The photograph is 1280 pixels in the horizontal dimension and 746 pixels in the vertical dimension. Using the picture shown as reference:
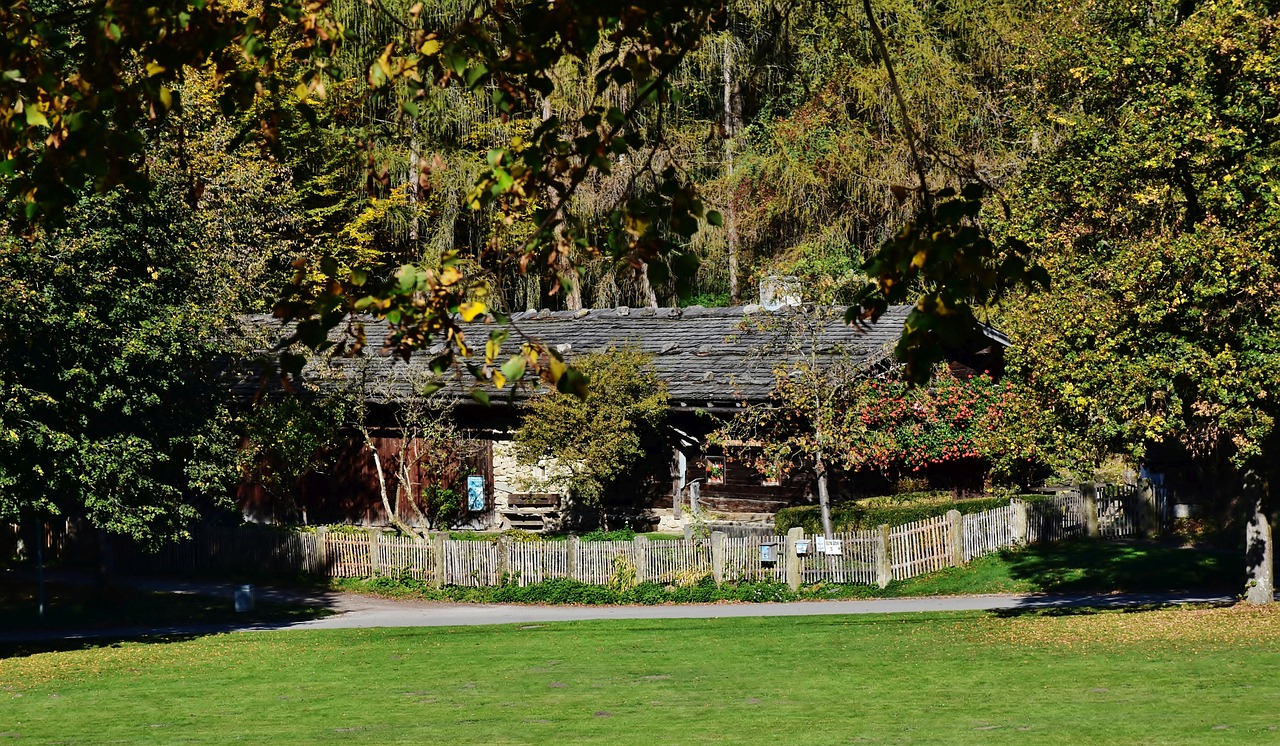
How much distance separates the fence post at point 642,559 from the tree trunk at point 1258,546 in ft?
36.5

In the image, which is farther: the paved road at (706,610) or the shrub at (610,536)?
the shrub at (610,536)

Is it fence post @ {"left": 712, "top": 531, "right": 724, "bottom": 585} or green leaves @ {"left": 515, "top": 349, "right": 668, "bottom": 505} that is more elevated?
green leaves @ {"left": 515, "top": 349, "right": 668, "bottom": 505}

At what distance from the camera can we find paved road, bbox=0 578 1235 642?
2512 cm

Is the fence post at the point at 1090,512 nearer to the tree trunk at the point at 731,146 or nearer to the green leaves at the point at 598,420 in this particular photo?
the green leaves at the point at 598,420

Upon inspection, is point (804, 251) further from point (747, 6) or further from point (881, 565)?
point (881, 565)

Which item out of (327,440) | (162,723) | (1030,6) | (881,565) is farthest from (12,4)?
(1030,6)

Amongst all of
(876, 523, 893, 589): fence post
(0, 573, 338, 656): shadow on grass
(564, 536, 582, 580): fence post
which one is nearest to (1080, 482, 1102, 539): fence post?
(876, 523, 893, 589): fence post

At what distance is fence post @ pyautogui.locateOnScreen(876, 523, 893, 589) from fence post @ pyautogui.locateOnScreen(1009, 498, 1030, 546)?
13.1ft

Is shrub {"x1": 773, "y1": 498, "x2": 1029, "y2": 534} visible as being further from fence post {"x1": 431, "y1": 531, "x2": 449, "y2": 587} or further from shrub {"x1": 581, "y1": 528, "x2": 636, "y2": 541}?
fence post {"x1": 431, "y1": 531, "x2": 449, "y2": 587}

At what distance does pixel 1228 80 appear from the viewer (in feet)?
66.8

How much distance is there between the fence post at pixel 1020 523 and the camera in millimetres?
30812

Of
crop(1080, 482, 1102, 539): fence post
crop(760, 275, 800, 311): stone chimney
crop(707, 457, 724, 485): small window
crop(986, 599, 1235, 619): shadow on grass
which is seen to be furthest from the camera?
crop(707, 457, 724, 485): small window

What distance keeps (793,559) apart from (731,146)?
68.9ft

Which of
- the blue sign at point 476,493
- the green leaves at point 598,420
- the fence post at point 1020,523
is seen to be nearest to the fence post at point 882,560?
the fence post at point 1020,523
